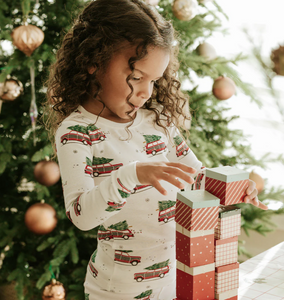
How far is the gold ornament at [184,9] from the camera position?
1.55 m

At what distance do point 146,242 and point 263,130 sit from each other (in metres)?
1.69

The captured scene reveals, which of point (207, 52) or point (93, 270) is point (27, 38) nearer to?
point (207, 52)

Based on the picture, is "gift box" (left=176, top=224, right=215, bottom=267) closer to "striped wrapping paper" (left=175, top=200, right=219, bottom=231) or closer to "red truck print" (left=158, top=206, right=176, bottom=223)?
"striped wrapping paper" (left=175, top=200, right=219, bottom=231)

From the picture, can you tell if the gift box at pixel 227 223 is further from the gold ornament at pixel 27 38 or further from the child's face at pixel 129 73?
the gold ornament at pixel 27 38

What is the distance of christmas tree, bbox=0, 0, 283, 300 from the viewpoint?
1.62 metres

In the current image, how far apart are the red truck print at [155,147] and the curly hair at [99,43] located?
6 centimetres

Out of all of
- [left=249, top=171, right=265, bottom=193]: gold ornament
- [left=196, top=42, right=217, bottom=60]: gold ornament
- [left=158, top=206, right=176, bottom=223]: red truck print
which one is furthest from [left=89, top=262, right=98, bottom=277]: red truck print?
[left=196, top=42, right=217, bottom=60]: gold ornament

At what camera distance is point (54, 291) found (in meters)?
1.67

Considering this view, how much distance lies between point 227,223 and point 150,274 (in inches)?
11.4

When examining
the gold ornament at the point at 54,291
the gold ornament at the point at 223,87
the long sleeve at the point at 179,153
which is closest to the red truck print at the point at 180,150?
the long sleeve at the point at 179,153

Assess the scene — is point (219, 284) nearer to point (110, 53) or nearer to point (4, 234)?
point (110, 53)

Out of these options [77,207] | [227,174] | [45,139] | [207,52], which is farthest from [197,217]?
[207,52]

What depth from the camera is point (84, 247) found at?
189cm

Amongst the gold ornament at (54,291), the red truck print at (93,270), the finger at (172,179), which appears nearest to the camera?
the finger at (172,179)
